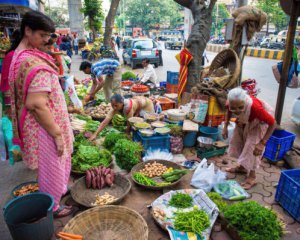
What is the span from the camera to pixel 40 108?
2.11 m

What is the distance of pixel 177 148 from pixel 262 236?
2.36m

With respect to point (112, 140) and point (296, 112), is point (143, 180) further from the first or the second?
point (296, 112)

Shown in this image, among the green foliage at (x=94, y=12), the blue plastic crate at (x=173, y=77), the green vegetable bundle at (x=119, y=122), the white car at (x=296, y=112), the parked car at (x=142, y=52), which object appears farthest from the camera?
the green foliage at (x=94, y=12)

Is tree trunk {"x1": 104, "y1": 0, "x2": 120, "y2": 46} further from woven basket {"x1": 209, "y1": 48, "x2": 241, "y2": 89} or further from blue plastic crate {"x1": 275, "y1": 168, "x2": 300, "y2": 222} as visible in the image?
blue plastic crate {"x1": 275, "y1": 168, "x2": 300, "y2": 222}

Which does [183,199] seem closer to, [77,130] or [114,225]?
[114,225]

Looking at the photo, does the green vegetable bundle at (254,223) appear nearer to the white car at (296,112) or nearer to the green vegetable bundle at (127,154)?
the green vegetable bundle at (127,154)

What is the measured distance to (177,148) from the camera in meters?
4.52

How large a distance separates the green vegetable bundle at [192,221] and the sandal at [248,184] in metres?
1.08

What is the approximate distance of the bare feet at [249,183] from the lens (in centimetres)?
349

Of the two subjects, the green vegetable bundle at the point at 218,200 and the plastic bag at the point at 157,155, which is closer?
the green vegetable bundle at the point at 218,200

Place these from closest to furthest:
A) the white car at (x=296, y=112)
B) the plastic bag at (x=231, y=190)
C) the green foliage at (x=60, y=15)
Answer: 1. the plastic bag at (x=231, y=190)
2. the white car at (x=296, y=112)
3. the green foliage at (x=60, y=15)

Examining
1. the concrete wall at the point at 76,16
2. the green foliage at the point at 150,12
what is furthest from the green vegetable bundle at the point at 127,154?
the green foliage at the point at 150,12

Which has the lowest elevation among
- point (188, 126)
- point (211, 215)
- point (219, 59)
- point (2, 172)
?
point (2, 172)

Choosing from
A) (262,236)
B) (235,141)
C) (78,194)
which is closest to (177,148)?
(235,141)
